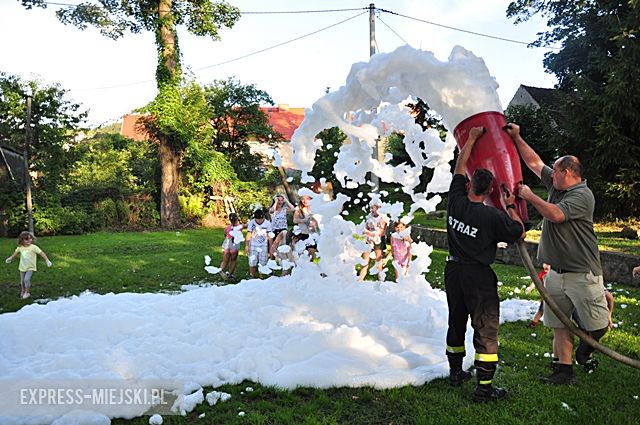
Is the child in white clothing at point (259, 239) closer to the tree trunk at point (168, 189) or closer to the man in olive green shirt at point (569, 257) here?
the man in olive green shirt at point (569, 257)

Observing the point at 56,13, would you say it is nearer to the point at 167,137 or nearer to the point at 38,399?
the point at 167,137

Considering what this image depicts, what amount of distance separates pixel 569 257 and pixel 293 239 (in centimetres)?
571

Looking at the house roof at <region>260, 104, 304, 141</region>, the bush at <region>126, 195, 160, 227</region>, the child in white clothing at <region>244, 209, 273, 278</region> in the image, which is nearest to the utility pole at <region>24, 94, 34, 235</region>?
the bush at <region>126, 195, 160, 227</region>

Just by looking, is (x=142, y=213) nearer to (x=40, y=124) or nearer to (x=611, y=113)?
(x=40, y=124)

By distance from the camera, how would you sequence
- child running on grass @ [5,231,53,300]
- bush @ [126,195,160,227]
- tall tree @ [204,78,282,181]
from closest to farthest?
child running on grass @ [5,231,53,300] → bush @ [126,195,160,227] → tall tree @ [204,78,282,181]

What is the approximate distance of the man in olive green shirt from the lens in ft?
14.2

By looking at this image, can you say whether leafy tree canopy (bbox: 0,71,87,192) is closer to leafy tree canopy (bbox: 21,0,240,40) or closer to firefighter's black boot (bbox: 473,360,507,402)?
leafy tree canopy (bbox: 21,0,240,40)

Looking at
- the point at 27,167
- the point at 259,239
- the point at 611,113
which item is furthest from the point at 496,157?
the point at 27,167

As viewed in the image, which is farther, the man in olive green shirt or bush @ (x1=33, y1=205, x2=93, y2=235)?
bush @ (x1=33, y1=205, x2=93, y2=235)

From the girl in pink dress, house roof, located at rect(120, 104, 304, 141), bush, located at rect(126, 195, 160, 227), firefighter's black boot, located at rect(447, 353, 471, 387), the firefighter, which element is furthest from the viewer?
house roof, located at rect(120, 104, 304, 141)

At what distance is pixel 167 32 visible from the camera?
2289cm

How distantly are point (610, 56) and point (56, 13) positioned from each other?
71.9 feet

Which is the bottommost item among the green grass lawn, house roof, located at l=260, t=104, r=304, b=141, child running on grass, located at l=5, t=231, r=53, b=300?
the green grass lawn

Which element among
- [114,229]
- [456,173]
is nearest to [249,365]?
[456,173]
